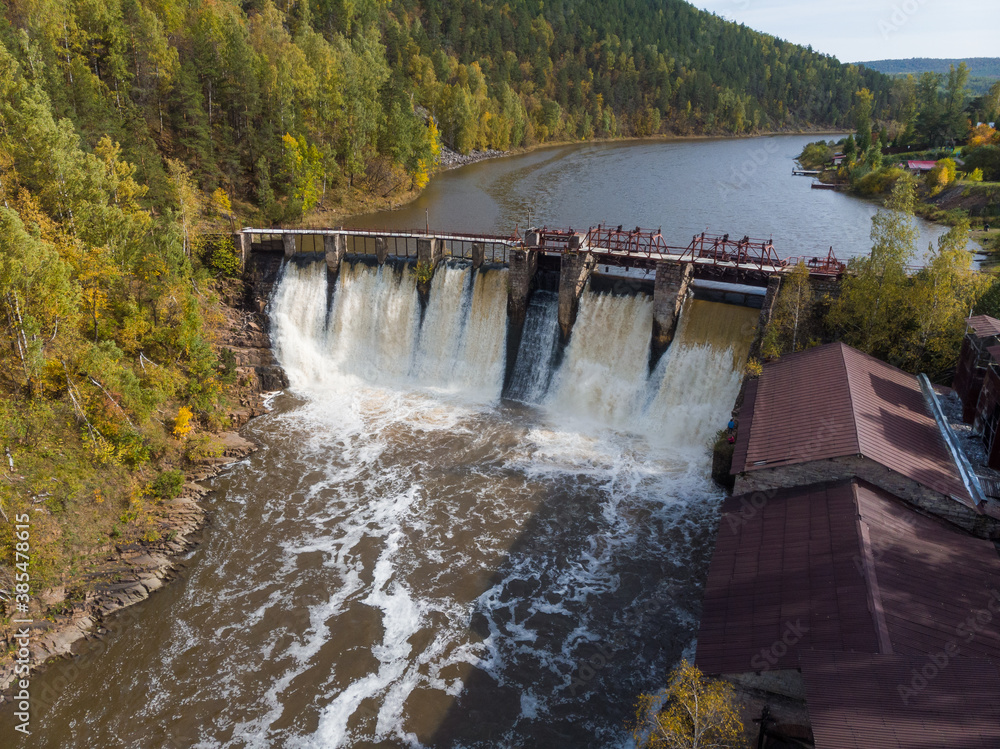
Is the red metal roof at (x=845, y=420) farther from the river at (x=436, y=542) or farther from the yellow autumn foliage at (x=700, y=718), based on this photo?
the yellow autumn foliage at (x=700, y=718)

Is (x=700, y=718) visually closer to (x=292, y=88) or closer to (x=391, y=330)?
(x=391, y=330)

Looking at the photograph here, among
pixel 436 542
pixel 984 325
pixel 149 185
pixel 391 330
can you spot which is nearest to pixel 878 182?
pixel 984 325

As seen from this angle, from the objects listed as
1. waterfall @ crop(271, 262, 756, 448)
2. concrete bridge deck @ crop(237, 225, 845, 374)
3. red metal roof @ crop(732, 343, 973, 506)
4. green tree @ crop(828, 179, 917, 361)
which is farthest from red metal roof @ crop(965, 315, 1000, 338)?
waterfall @ crop(271, 262, 756, 448)

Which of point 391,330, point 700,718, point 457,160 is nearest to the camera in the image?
point 700,718

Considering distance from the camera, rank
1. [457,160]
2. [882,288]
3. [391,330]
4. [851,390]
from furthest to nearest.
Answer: [457,160]
[391,330]
[882,288]
[851,390]

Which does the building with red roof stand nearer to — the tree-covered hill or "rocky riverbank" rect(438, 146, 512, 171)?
the tree-covered hill

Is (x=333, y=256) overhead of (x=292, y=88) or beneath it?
beneath
